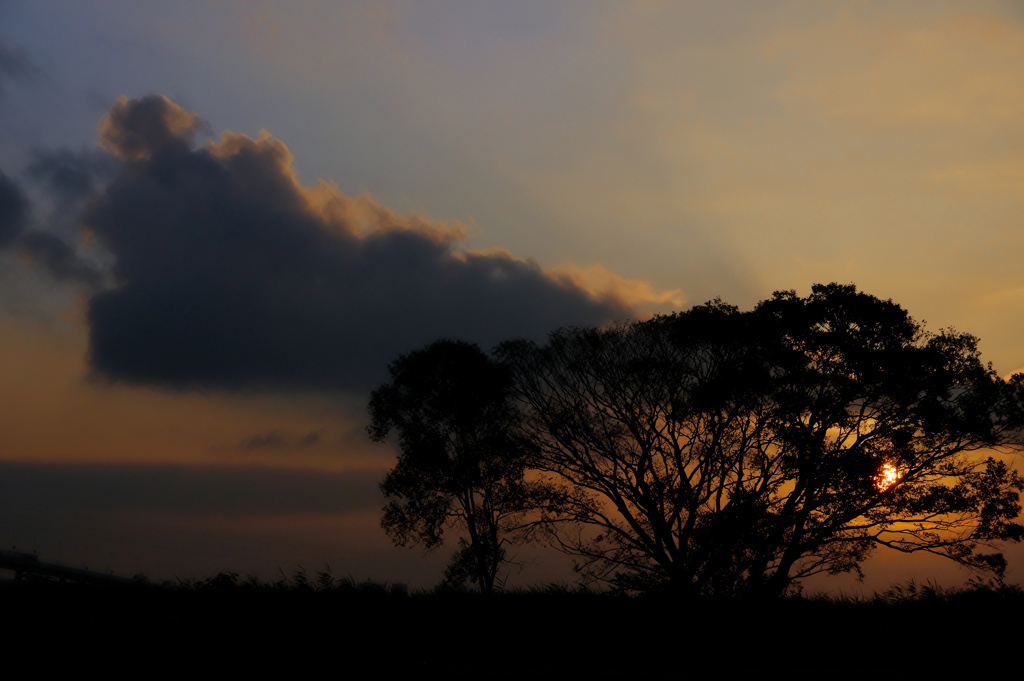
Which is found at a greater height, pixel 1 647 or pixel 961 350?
pixel 961 350

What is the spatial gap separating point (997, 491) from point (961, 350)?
16.9 ft

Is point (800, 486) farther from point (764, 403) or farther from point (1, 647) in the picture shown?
point (1, 647)

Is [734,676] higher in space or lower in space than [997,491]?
lower

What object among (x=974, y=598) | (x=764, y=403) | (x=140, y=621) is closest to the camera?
(x=140, y=621)

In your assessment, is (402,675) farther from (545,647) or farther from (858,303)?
(858,303)

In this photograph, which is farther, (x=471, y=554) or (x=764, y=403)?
(x=471, y=554)

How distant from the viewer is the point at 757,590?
29172 mm

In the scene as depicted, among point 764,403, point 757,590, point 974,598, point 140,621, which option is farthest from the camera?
point 764,403

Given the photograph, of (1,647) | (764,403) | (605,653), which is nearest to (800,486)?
(764,403)

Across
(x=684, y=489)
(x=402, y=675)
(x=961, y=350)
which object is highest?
(x=961, y=350)

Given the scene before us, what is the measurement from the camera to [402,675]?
18.3 metres

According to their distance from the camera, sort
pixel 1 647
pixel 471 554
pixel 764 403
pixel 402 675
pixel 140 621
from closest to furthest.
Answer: pixel 402 675 → pixel 1 647 → pixel 140 621 → pixel 764 403 → pixel 471 554

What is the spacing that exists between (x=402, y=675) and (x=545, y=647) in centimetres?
512

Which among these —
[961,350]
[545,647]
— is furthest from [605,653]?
[961,350]
